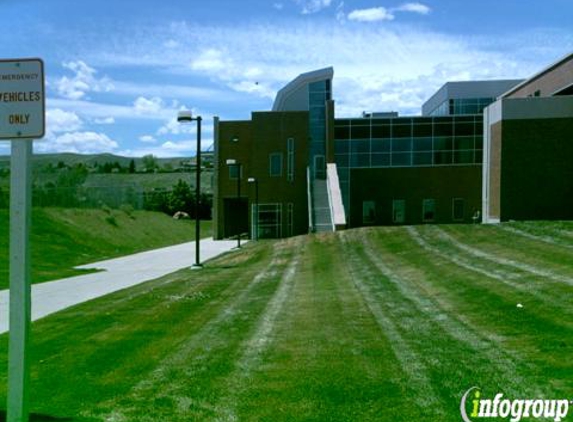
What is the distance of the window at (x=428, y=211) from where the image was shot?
5147 cm

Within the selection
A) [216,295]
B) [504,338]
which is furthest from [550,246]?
[504,338]

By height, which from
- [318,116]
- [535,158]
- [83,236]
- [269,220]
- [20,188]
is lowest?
[83,236]

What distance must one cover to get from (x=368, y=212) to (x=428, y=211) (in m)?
4.52

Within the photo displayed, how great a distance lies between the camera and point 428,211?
169 feet

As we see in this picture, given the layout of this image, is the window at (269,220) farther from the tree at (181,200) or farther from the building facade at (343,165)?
the tree at (181,200)

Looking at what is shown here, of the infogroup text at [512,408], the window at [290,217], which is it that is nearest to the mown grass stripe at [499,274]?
the infogroup text at [512,408]

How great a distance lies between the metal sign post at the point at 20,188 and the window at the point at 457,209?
49285 millimetres

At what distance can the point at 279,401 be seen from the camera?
6086mm

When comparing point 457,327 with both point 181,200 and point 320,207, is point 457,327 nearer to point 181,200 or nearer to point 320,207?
point 320,207

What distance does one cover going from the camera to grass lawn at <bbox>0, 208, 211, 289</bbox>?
1190 inches

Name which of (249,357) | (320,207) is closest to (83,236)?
(320,207)

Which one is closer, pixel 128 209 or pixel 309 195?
pixel 309 195

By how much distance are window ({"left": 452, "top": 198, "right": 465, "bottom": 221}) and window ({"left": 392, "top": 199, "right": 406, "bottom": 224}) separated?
3773 mm

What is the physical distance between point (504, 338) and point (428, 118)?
45.7 metres
